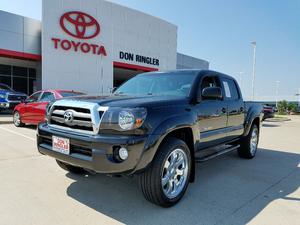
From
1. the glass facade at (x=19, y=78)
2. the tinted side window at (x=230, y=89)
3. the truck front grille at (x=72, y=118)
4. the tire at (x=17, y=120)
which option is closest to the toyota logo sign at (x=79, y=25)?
the glass facade at (x=19, y=78)

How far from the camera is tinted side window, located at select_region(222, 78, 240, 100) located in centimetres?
514

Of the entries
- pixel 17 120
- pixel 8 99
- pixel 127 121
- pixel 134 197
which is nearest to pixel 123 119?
pixel 127 121

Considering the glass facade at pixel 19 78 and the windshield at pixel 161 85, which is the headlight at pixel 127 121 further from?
the glass facade at pixel 19 78

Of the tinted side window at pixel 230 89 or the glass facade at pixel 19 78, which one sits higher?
the glass facade at pixel 19 78

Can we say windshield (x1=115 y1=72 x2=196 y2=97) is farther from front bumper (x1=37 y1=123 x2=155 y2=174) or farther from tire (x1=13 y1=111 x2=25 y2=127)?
tire (x1=13 y1=111 x2=25 y2=127)

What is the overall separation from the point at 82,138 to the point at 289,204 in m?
2.88

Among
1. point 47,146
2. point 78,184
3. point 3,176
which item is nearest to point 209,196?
point 78,184

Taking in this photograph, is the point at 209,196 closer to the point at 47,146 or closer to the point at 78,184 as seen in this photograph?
the point at 78,184

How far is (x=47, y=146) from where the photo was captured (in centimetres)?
348

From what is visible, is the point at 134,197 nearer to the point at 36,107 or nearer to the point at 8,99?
the point at 36,107

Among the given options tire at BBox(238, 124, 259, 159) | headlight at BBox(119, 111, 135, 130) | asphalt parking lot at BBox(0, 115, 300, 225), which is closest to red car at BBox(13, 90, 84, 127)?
asphalt parking lot at BBox(0, 115, 300, 225)

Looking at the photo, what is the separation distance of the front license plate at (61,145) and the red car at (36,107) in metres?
5.14

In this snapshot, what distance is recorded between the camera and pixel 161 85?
436 centimetres

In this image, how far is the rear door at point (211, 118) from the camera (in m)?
4.04
